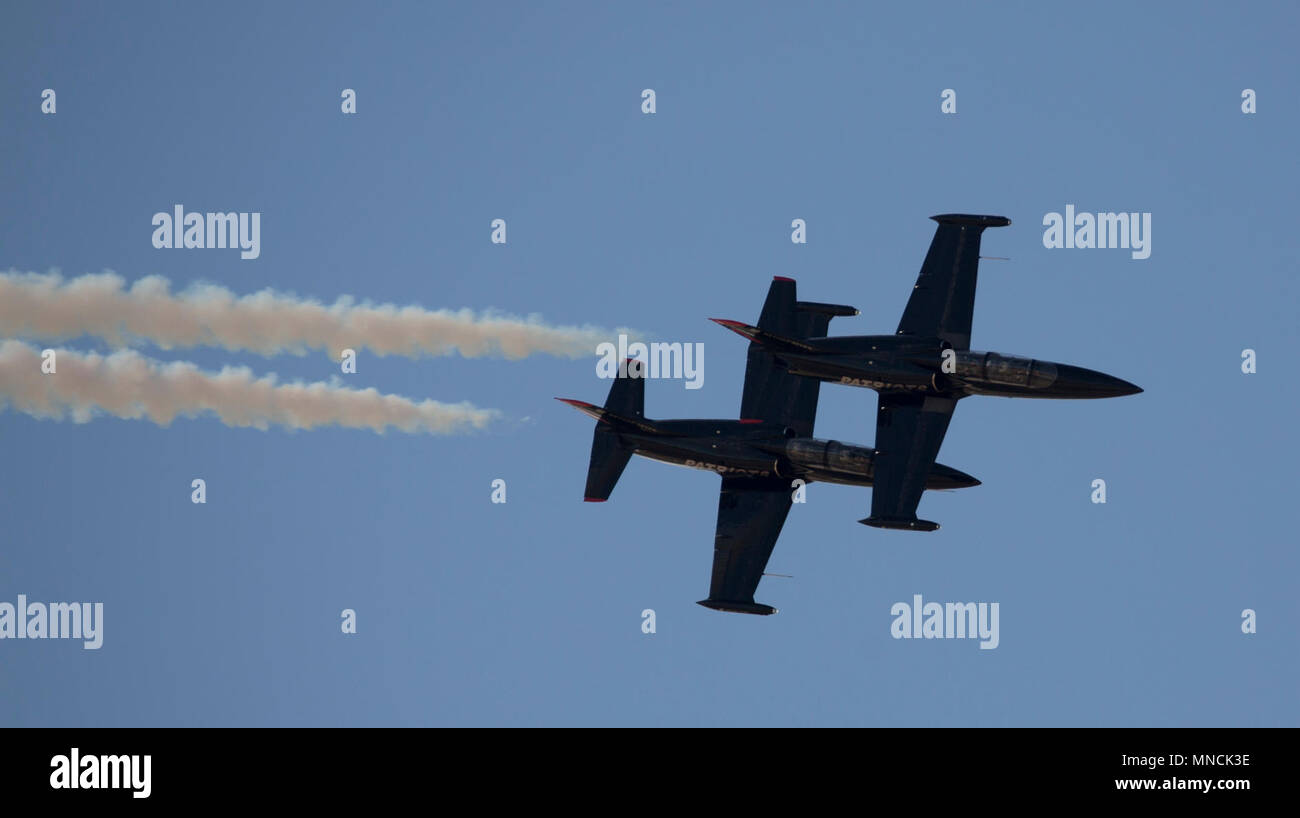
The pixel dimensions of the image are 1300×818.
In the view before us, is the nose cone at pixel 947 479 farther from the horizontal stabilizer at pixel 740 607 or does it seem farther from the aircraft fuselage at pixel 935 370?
the horizontal stabilizer at pixel 740 607

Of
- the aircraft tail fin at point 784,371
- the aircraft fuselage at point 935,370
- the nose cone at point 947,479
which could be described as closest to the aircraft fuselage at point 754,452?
the nose cone at point 947,479

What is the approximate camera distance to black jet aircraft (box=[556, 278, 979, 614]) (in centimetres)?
8525

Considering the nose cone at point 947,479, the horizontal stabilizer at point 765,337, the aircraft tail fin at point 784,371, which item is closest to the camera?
the horizontal stabilizer at point 765,337

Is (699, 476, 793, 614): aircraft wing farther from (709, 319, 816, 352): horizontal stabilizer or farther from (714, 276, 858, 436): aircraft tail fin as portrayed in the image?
(709, 319, 816, 352): horizontal stabilizer

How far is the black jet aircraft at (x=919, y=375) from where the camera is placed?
82.4 metres

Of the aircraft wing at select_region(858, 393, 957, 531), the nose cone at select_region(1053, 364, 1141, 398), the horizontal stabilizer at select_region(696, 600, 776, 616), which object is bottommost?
the horizontal stabilizer at select_region(696, 600, 776, 616)

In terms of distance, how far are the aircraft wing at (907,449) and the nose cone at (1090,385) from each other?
4.12 metres

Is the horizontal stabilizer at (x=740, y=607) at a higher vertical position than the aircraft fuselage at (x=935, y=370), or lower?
lower

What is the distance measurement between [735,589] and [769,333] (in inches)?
430

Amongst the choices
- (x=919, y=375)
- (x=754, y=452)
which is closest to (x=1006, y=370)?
(x=919, y=375)

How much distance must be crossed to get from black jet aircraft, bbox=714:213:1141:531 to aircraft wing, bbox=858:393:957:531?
0.12 ft

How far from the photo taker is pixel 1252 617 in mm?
92750

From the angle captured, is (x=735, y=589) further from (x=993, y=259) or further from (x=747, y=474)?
(x=993, y=259)

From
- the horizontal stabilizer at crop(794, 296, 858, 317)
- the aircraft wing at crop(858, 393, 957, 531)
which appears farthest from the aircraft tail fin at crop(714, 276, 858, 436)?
the aircraft wing at crop(858, 393, 957, 531)
